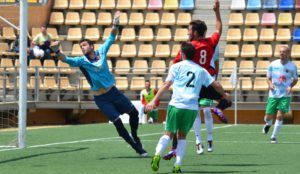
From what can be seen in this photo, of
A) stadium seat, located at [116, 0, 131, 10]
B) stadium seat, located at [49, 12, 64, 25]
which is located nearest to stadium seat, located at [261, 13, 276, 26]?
stadium seat, located at [116, 0, 131, 10]

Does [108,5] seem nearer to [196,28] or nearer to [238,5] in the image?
[238,5]

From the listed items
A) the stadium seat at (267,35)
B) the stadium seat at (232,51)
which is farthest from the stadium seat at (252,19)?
the stadium seat at (232,51)

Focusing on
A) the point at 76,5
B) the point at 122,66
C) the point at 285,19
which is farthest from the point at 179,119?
the point at 76,5

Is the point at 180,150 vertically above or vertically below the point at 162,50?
below

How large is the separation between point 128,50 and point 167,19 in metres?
2.05

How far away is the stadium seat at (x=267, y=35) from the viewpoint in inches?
924

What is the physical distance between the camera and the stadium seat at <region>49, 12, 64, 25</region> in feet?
82.5

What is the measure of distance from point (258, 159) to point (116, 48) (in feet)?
51.2

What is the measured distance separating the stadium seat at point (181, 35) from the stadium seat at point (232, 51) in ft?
5.34

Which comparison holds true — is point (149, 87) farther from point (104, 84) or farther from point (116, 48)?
point (104, 84)

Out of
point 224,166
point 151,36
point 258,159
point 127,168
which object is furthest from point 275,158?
point 151,36

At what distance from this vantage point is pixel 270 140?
12.4 metres

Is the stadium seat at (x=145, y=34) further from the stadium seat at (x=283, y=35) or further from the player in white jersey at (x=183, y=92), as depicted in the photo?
the player in white jersey at (x=183, y=92)

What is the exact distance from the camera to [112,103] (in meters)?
9.72
